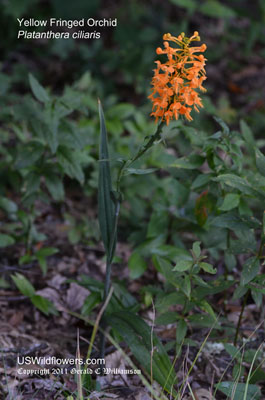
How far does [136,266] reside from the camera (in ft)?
8.53

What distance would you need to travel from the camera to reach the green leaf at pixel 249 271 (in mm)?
1857

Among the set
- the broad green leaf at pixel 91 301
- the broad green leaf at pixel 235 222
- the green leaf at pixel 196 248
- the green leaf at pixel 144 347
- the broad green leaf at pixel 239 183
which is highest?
the broad green leaf at pixel 239 183

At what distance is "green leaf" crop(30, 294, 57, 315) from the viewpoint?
2385 millimetres

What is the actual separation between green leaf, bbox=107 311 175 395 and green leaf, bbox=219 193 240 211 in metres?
0.64

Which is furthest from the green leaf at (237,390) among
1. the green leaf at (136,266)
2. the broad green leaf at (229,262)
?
the green leaf at (136,266)

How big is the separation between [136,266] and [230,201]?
764 millimetres

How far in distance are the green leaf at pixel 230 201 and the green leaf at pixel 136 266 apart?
0.72 m

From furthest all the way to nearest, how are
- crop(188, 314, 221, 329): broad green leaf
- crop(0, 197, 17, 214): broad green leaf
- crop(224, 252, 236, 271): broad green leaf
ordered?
crop(0, 197, 17, 214): broad green leaf, crop(224, 252, 236, 271): broad green leaf, crop(188, 314, 221, 329): broad green leaf

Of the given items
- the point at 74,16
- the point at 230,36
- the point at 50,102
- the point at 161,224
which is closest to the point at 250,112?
the point at 230,36

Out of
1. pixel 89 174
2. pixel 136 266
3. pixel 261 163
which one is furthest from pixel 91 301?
pixel 89 174

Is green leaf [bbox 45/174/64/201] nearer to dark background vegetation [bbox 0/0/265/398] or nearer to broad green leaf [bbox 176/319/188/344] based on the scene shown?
dark background vegetation [bbox 0/0/265/398]

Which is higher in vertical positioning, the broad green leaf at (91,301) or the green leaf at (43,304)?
the broad green leaf at (91,301)

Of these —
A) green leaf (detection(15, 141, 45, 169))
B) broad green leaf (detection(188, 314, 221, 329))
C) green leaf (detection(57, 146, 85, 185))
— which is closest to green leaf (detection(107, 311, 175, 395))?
broad green leaf (detection(188, 314, 221, 329))

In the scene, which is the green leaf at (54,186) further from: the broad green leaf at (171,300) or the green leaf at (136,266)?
the broad green leaf at (171,300)
